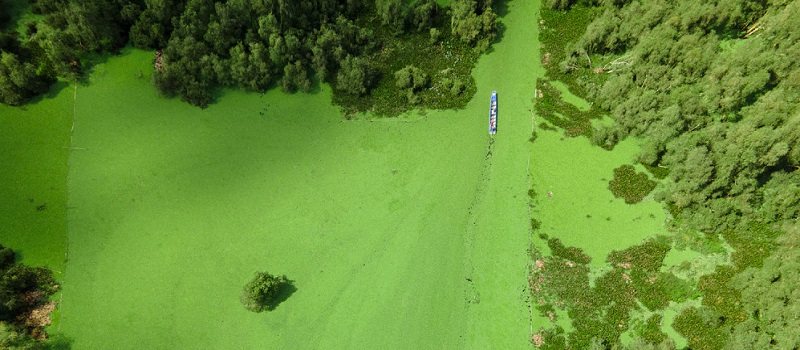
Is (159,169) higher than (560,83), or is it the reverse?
(560,83)

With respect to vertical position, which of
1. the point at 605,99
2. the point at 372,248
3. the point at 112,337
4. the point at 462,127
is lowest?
the point at 112,337

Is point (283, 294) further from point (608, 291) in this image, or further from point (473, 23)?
point (473, 23)

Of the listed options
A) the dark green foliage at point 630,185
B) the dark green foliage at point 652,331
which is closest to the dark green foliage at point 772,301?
the dark green foliage at point 652,331

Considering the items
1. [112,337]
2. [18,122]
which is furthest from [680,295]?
[18,122]

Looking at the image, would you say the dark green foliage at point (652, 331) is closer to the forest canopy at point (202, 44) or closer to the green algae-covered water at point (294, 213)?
the green algae-covered water at point (294, 213)

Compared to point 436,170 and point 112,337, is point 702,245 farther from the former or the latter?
point 112,337

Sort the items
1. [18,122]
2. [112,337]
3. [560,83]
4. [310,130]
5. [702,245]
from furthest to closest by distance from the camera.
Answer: [560,83] → [310,130] → [18,122] → [702,245] → [112,337]

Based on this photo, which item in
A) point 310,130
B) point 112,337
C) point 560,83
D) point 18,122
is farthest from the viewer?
point 560,83
